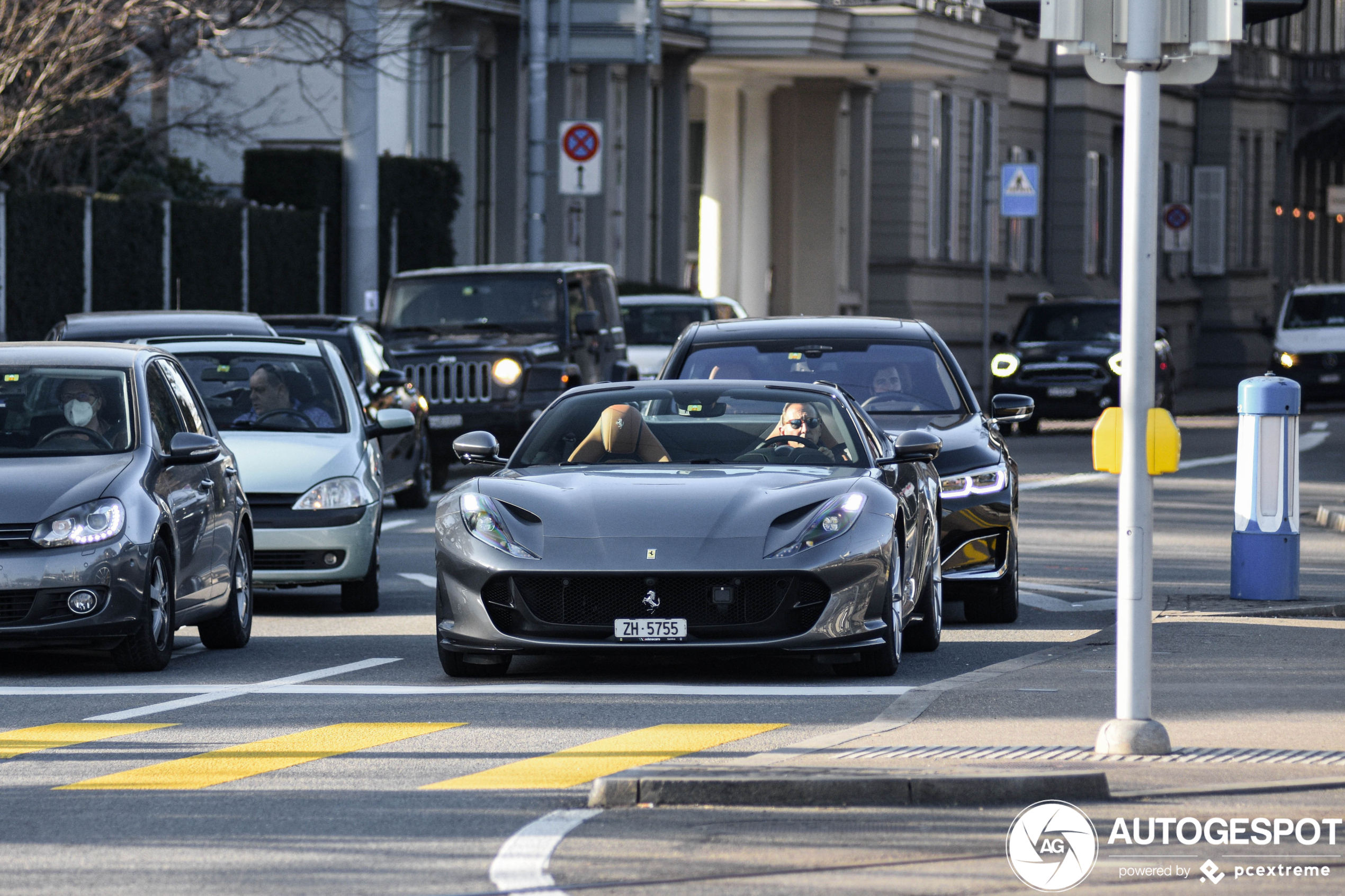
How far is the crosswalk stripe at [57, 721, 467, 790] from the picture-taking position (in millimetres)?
8477

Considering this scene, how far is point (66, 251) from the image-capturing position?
87.7 feet

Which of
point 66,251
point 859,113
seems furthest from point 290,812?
point 859,113

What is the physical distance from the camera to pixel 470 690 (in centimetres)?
1088

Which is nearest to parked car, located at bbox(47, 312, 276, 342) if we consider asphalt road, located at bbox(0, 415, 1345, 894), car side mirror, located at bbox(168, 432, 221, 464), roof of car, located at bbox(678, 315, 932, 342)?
roof of car, located at bbox(678, 315, 932, 342)

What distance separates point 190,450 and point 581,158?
2110cm

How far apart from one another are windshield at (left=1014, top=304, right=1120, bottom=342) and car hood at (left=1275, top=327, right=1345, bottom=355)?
732 centimetres

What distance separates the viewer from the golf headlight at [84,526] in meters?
11.3

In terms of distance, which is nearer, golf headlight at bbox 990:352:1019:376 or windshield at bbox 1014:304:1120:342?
golf headlight at bbox 990:352:1019:376

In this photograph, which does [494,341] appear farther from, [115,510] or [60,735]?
[60,735]

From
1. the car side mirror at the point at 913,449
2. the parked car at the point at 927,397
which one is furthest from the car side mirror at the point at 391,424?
the car side mirror at the point at 913,449

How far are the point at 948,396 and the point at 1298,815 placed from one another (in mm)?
7387

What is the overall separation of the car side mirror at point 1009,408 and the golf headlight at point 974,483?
2.41ft

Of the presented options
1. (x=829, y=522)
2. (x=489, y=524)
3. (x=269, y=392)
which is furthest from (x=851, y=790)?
(x=269, y=392)

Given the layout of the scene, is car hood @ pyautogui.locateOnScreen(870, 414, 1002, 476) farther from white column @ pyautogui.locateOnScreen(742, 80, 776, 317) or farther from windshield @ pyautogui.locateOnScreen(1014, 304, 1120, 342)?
white column @ pyautogui.locateOnScreen(742, 80, 776, 317)
